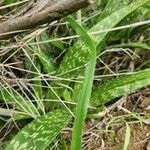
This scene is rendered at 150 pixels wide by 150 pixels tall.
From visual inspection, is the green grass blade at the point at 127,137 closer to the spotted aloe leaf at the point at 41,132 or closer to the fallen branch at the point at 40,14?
the spotted aloe leaf at the point at 41,132

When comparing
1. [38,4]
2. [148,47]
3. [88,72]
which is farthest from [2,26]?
[148,47]

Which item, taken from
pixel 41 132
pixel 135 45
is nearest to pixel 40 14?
pixel 41 132

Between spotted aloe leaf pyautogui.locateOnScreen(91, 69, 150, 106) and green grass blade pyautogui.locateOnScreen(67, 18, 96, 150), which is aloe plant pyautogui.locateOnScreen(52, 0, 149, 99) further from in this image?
green grass blade pyautogui.locateOnScreen(67, 18, 96, 150)

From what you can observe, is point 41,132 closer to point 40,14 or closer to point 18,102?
point 18,102

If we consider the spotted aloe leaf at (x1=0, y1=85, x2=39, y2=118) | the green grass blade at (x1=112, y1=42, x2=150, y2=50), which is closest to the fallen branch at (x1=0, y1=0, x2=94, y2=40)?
the spotted aloe leaf at (x1=0, y1=85, x2=39, y2=118)

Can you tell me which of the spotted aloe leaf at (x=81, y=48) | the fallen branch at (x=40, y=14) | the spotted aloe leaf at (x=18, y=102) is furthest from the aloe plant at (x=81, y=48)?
the fallen branch at (x=40, y=14)
